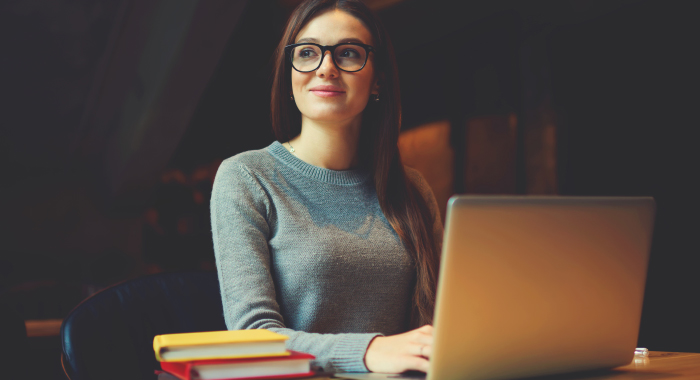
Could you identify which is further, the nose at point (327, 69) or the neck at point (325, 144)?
the neck at point (325, 144)

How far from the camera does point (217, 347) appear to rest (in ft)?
2.48

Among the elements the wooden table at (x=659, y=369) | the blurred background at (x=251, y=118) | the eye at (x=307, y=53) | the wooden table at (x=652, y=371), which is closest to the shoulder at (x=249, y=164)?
the eye at (x=307, y=53)

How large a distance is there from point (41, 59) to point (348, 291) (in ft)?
13.7

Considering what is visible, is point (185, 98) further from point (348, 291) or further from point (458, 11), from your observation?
point (348, 291)

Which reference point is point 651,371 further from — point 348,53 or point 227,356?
point 348,53

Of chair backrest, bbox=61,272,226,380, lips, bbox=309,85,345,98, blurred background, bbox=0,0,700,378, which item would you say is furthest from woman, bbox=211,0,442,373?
blurred background, bbox=0,0,700,378

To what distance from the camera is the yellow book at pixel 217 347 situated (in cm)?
75

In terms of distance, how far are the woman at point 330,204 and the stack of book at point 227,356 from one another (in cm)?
31

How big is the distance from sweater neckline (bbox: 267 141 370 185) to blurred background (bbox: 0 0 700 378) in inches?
91.1

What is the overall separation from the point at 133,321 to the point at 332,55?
76cm

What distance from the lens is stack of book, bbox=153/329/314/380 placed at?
744 mm

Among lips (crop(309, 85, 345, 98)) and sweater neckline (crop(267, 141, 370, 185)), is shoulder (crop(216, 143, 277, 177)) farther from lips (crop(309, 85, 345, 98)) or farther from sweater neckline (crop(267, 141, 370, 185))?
lips (crop(309, 85, 345, 98))

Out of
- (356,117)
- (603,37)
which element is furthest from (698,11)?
(356,117)

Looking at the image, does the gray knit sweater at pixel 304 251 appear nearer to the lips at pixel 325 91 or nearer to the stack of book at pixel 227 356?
the lips at pixel 325 91
